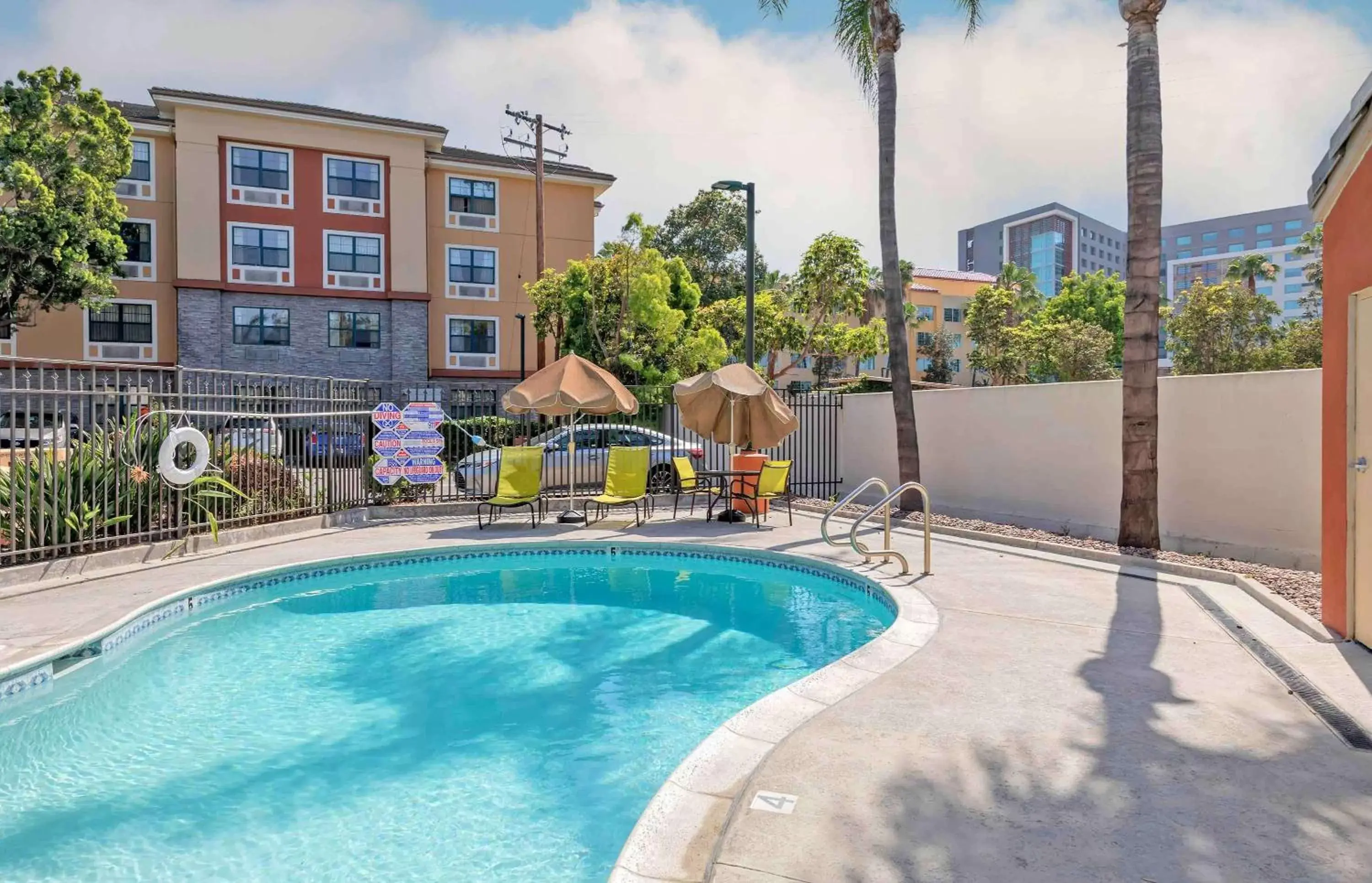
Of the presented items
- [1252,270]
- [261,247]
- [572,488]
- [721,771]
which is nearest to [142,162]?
[261,247]

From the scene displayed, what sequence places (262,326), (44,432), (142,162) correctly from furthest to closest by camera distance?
(262,326)
(142,162)
(44,432)

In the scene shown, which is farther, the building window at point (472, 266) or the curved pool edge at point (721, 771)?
the building window at point (472, 266)

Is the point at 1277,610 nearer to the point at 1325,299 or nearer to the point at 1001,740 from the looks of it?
the point at 1325,299

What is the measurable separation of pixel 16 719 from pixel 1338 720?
25.9 ft

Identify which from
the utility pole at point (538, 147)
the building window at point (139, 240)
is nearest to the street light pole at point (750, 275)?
the utility pole at point (538, 147)

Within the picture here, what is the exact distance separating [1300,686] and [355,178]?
107ft

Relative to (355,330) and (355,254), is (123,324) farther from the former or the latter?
(355,254)

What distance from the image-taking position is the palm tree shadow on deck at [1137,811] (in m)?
2.71

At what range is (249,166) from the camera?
28.7m

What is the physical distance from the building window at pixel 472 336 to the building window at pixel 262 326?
5.95 meters

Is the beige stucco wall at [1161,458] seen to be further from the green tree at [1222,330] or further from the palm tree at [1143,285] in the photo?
the green tree at [1222,330]

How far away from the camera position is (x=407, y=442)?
43.7ft

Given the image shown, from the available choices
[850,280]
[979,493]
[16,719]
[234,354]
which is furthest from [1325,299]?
[234,354]

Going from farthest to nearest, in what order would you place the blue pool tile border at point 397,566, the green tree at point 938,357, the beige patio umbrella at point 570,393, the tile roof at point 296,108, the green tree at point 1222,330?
the green tree at point 938,357 < the green tree at point 1222,330 < the tile roof at point 296,108 < the beige patio umbrella at point 570,393 < the blue pool tile border at point 397,566
